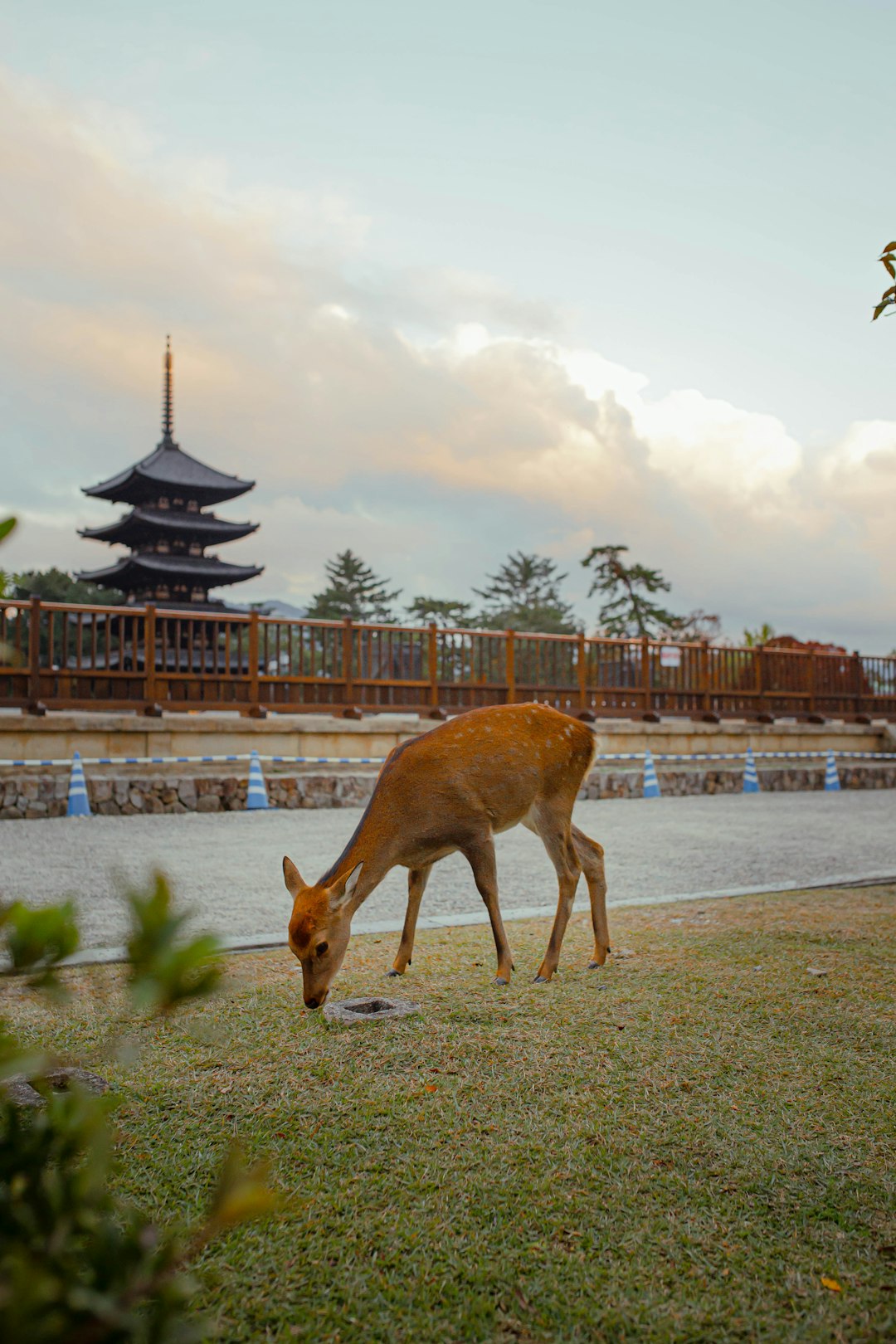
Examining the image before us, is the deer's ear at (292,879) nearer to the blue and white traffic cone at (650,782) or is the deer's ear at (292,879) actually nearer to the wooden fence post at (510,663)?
the blue and white traffic cone at (650,782)

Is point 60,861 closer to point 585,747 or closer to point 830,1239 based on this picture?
point 585,747

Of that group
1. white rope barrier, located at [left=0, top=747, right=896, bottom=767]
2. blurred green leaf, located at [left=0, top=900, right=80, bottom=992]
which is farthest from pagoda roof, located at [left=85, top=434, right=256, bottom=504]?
blurred green leaf, located at [left=0, top=900, right=80, bottom=992]

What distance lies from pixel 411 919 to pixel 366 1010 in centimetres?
52

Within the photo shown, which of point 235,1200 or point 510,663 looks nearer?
point 235,1200

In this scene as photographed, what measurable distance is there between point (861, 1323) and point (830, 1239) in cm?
30

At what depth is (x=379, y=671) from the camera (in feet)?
50.6

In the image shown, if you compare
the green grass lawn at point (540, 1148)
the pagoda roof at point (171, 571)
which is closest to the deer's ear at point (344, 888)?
the green grass lawn at point (540, 1148)

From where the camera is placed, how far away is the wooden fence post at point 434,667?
15578 mm

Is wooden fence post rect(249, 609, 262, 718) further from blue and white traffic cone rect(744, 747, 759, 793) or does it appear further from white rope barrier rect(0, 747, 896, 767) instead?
blue and white traffic cone rect(744, 747, 759, 793)

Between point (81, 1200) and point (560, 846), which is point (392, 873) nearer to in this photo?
point (560, 846)

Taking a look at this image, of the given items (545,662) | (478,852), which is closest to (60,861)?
(478,852)

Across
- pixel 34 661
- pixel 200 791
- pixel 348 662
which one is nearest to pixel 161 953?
pixel 200 791

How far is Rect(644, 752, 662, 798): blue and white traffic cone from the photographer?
1461 centimetres

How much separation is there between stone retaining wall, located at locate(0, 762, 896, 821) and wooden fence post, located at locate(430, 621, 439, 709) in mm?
2311
